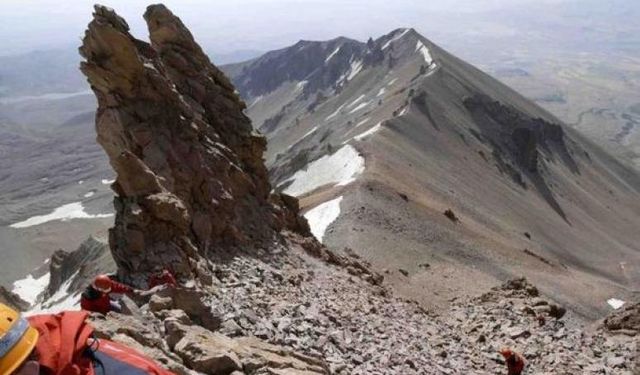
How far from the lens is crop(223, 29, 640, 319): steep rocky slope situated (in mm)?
48781

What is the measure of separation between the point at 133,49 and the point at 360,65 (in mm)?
165827

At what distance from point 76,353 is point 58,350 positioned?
0.52 ft

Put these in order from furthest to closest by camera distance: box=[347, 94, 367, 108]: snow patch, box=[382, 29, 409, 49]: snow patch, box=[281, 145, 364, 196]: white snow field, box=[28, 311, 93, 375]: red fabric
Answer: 1. box=[382, 29, 409, 49]: snow patch
2. box=[347, 94, 367, 108]: snow patch
3. box=[281, 145, 364, 196]: white snow field
4. box=[28, 311, 93, 375]: red fabric

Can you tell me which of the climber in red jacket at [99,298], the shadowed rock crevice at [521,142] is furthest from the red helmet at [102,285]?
the shadowed rock crevice at [521,142]

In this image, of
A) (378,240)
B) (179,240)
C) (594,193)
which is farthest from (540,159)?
(179,240)

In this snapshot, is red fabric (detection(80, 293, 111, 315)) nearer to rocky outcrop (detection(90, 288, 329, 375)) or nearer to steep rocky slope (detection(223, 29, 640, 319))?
rocky outcrop (detection(90, 288, 329, 375))

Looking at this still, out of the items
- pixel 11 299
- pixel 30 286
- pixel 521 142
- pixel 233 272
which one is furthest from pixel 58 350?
pixel 521 142

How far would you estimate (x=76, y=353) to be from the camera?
5.73 m

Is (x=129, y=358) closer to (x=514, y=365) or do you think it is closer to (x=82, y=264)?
(x=514, y=365)

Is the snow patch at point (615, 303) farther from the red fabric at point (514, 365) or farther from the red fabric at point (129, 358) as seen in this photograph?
the red fabric at point (129, 358)

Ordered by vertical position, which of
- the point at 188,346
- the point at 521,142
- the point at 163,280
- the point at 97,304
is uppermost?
the point at 97,304

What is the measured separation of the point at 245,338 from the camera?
16.2 meters

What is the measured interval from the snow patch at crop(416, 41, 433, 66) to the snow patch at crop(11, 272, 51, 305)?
86006 mm

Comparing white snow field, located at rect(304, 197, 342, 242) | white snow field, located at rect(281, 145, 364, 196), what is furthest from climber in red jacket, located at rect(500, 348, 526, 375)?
white snow field, located at rect(281, 145, 364, 196)
